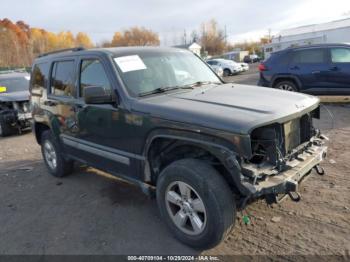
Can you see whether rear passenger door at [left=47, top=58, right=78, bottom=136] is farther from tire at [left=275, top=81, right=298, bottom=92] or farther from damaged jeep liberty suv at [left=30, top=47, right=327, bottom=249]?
tire at [left=275, top=81, right=298, bottom=92]

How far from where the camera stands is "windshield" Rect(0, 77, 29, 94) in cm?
1033

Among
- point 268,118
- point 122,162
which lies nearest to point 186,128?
point 268,118

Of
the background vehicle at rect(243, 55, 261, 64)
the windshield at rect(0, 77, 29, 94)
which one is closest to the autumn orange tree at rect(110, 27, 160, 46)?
the background vehicle at rect(243, 55, 261, 64)

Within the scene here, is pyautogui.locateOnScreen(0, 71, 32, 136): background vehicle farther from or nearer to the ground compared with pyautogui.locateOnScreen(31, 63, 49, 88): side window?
nearer to the ground

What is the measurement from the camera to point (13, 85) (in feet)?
34.7

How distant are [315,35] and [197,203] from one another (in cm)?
3412

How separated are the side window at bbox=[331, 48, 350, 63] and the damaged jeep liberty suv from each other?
6.21 meters

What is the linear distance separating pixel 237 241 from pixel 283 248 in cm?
45

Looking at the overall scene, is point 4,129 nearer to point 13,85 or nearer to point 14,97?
point 14,97

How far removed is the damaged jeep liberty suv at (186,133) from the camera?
287 centimetres

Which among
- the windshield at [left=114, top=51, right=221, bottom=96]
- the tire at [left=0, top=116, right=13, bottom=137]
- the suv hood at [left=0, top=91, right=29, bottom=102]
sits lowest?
the tire at [left=0, top=116, right=13, bottom=137]

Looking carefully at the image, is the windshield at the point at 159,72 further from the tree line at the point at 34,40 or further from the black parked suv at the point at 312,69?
the tree line at the point at 34,40

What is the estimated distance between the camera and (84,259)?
3242 millimetres

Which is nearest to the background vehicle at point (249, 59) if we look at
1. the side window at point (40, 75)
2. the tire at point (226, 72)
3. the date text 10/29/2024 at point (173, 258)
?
the tire at point (226, 72)
